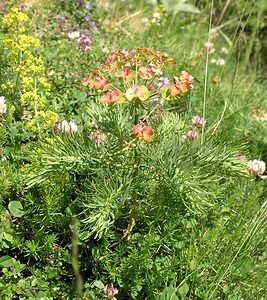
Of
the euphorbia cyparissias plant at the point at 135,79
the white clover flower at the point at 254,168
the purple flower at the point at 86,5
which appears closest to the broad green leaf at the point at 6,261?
the euphorbia cyparissias plant at the point at 135,79

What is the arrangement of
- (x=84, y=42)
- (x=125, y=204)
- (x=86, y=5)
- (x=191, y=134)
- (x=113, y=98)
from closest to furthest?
(x=113, y=98)
(x=125, y=204)
(x=191, y=134)
(x=84, y=42)
(x=86, y=5)

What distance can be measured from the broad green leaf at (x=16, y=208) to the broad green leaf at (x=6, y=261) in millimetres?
162

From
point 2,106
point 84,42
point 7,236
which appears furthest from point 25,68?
point 84,42

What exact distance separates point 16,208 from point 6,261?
0.20 m

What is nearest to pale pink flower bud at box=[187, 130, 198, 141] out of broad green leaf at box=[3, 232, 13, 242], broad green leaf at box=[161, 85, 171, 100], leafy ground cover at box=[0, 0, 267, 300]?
leafy ground cover at box=[0, 0, 267, 300]

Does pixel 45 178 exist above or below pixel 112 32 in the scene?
above

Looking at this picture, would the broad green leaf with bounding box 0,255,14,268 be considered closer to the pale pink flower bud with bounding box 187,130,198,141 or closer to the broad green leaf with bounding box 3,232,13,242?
the broad green leaf with bounding box 3,232,13,242

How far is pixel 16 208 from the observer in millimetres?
2021

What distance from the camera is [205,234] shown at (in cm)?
212

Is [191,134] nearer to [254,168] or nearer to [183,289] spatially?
[254,168]

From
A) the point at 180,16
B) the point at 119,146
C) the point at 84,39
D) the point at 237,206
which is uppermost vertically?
the point at 119,146

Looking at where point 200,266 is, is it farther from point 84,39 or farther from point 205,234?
point 84,39

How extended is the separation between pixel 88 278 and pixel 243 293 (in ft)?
1.95

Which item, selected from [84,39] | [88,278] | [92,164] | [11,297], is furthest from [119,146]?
[84,39]
